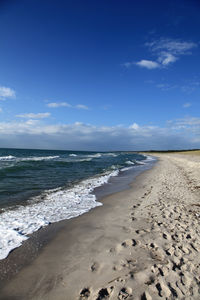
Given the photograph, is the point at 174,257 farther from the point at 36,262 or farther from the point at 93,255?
the point at 36,262

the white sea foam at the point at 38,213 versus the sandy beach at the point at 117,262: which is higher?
the sandy beach at the point at 117,262

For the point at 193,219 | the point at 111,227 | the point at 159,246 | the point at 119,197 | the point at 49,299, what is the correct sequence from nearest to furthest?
the point at 49,299, the point at 159,246, the point at 111,227, the point at 193,219, the point at 119,197

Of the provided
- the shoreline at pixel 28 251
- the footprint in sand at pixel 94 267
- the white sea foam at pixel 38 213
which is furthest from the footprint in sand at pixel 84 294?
the white sea foam at pixel 38 213

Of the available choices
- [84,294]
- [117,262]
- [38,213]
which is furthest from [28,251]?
[38,213]

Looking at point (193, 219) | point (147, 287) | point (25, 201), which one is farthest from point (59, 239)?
point (193, 219)

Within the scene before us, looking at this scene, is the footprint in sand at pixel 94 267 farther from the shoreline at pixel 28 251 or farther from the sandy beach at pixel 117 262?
the shoreline at pixel 28 251

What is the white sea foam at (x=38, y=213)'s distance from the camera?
4.64 m

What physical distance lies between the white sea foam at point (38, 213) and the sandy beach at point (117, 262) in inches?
32.7

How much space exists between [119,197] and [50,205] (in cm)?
384

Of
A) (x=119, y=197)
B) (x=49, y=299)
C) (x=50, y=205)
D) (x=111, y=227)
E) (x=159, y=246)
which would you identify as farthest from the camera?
(x=119, y=197)

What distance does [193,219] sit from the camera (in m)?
5.79

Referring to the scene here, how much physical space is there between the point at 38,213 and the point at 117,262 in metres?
4.22

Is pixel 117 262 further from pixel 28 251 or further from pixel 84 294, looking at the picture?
pixel 28 251

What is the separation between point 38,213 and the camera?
21.6 ft
